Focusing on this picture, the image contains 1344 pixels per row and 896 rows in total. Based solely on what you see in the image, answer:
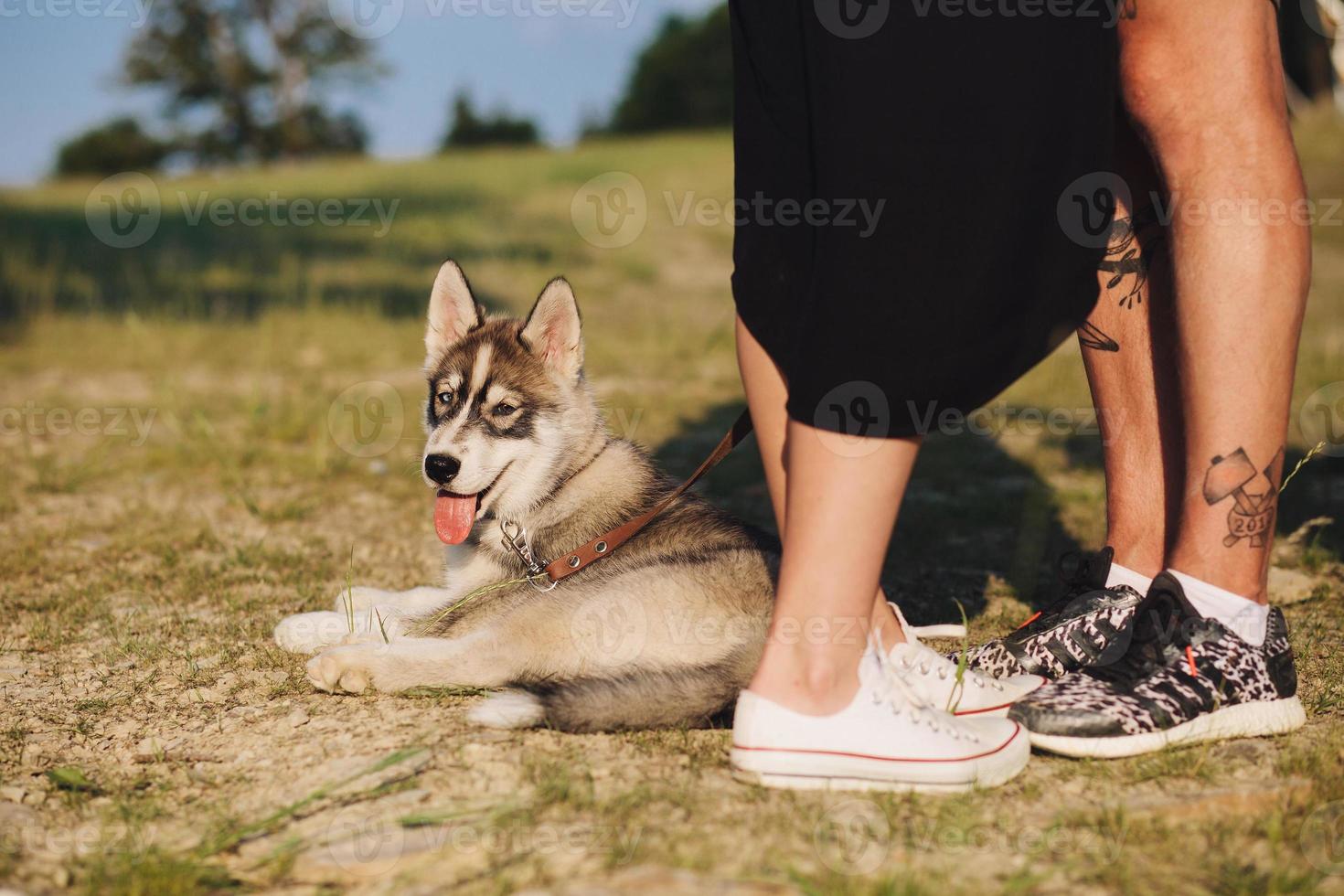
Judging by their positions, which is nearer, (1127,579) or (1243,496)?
(1243,496)

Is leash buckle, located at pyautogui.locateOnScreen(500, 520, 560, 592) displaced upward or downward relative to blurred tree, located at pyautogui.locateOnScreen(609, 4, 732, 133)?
downward

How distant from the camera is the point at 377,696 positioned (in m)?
2.59

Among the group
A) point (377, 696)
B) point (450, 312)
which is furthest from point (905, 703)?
point (450, 312)

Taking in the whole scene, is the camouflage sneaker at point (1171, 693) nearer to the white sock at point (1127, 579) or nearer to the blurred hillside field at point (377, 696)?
the blurred hillside field at point (377, 696)

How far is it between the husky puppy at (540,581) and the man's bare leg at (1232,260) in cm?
A: 110

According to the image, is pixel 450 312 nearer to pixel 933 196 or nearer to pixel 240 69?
pixel 933 196

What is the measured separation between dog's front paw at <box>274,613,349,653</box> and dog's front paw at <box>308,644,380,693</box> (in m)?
0.35

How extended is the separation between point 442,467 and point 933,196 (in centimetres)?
191

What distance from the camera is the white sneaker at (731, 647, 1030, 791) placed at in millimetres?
1982

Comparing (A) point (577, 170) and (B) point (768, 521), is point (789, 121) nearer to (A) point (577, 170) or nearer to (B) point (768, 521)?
(B) point (768, 521)

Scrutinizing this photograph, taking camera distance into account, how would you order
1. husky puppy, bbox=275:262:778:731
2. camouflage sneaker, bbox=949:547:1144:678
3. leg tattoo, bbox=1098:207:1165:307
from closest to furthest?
husky puppy, bbox=275:262:778:731, camouflage sneaker, bbox=949:547:1144:678, leg tattoo, bbox=1098:207:1165:307

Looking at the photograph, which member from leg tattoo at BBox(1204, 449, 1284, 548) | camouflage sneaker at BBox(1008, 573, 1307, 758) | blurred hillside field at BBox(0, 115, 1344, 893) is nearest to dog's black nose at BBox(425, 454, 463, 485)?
blurred hillside field at BBox(0, 115, 1344, 893)

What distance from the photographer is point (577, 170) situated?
2541 cm

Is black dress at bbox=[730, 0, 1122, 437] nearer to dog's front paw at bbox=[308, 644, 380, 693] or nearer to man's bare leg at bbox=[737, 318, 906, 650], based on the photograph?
man's bare leg at bbox=[737, 318, 906, 650]
